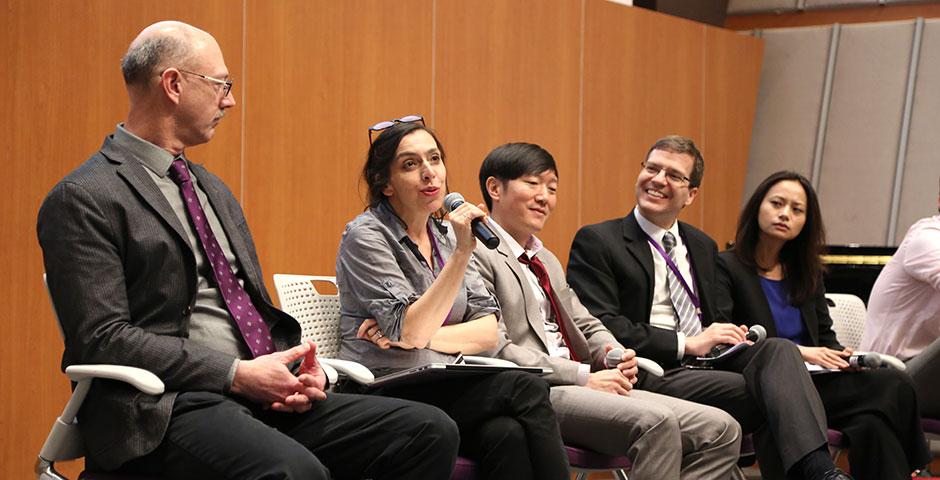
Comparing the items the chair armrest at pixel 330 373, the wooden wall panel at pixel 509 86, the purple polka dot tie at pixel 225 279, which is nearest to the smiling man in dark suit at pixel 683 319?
the chair armrest at pixel 330 373

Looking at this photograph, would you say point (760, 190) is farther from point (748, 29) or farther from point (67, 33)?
point (748, 29)

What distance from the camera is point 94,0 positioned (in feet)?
16.1

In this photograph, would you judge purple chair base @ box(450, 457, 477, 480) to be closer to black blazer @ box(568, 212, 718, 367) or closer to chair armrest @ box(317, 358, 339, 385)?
chair armrest @ box(317, 358, 339, 385)

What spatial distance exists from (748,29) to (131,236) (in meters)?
7.14

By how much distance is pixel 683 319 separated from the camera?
4.03 metres

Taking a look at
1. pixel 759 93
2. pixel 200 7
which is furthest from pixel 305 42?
pixel 759 93

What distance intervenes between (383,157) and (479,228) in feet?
1.79

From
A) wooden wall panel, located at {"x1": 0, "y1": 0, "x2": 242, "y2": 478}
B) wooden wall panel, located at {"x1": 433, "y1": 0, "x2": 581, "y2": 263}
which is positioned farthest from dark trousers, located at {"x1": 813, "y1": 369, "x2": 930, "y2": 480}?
wooden wall panel, located at {"x1": 0, "y1": 0, "x2": 242, "y2": 478}

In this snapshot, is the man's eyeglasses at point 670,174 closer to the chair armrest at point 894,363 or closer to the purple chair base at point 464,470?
the chair armrest at point 894,363

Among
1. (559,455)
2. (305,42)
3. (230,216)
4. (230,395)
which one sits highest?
(305,42)

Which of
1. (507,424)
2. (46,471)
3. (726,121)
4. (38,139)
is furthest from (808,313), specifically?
(726,121)

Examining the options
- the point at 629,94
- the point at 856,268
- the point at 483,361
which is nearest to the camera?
the point at 483,361

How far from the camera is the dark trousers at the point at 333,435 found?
7.63ft

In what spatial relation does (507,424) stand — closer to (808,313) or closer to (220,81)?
(220,81)
